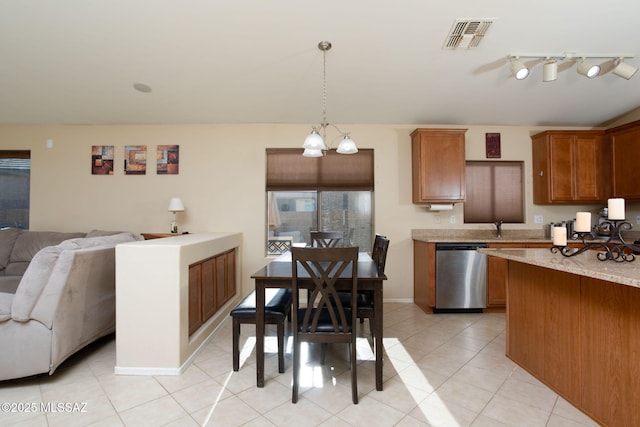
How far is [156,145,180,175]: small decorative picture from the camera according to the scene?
3.99 meters

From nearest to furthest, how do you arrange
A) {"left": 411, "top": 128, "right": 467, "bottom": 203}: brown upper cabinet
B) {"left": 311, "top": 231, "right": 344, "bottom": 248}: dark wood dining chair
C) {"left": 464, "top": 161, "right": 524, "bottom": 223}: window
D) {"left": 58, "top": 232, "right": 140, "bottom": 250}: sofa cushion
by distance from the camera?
{"left": 58, "top": 232, "right": 140, "bottom": 250}: sofa cushion
{"left": 311, "top": 231, "right": 344, "bottom": 248}: dark wood dining chair
{"left": 411, "top": 128, "right": 467, "bottom": 203}: brown upper cabinet
{"left": 464, "top": 161, "right": 524, "bottom": 223}: window

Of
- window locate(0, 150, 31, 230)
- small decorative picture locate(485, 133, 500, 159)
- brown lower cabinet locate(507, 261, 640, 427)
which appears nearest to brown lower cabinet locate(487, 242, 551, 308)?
brown lower cabinet locate(507, 261, 640, 427)

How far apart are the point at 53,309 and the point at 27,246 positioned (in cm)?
221

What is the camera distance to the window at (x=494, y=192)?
4109 millimetres

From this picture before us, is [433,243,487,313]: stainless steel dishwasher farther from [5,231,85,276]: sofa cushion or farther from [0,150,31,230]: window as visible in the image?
[0,150,31,230]: window

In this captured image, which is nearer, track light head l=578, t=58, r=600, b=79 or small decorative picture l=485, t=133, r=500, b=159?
track light head l=578, t=58, r=600, b=79

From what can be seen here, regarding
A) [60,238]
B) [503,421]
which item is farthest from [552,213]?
[60,238]

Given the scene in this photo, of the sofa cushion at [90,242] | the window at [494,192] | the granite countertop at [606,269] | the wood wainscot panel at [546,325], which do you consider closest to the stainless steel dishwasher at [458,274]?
the window at [494,192]

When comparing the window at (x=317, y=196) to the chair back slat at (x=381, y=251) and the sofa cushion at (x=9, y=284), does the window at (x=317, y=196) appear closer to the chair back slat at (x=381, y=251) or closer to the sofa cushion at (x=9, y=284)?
the chair back slat at (x=381, y=251)

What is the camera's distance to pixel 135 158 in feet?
13.1

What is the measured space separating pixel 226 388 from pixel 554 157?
15.0 ft

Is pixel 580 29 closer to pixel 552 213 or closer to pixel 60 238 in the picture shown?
pixel 552 213

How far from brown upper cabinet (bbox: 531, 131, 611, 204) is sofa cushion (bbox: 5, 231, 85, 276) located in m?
6.15

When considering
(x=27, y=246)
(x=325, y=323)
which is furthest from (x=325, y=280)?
(x=27, y=246)
